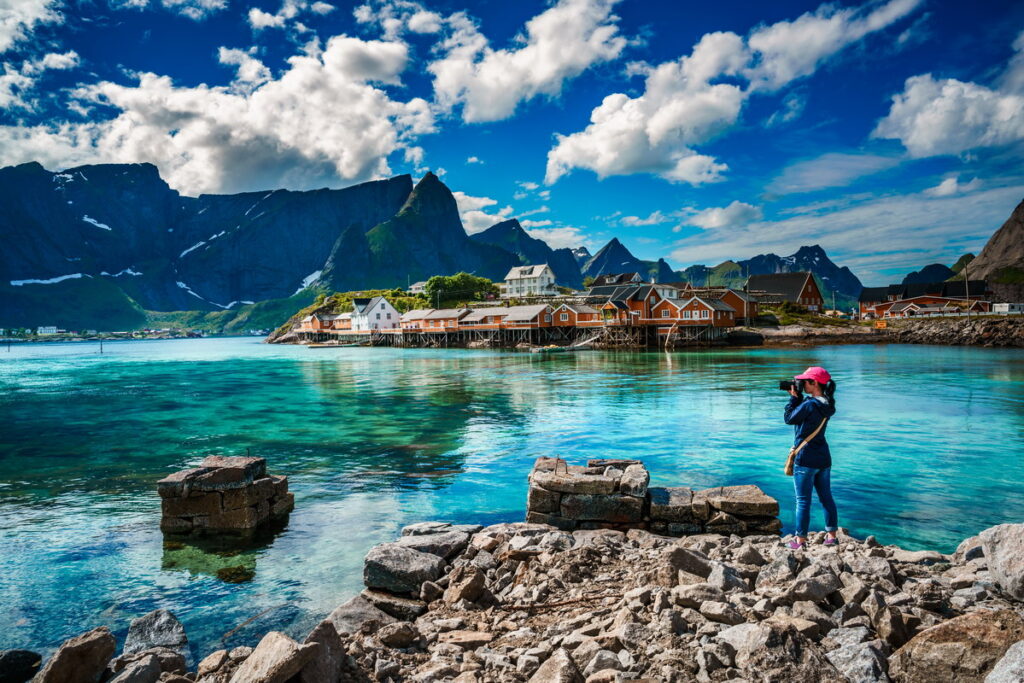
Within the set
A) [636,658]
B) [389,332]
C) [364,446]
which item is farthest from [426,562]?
[389,332]

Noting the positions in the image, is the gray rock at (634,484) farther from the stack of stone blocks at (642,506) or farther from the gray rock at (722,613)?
the gray rock at (722,613)

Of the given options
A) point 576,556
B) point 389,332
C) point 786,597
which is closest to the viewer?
point 786,597

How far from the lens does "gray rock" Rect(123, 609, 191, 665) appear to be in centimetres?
682

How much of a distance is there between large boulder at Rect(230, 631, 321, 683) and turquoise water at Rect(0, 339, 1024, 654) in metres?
2.88

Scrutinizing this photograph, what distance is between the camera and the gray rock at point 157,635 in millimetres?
6816

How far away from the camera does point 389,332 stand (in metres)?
135

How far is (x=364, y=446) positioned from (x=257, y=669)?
53.5 ft

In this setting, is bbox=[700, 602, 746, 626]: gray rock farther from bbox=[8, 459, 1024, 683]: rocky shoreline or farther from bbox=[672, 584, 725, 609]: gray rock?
bbox=[672, 584, 725, 609]: gray rock

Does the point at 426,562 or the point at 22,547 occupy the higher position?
the point at 426,562

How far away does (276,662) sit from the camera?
4867 mm

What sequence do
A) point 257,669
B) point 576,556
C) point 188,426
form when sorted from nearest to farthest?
point 257,669, point 576,556, point 188,426

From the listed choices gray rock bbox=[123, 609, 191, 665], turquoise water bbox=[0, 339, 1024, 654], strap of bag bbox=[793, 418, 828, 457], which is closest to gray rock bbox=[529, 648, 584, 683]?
turquoise water bbox=[0, 339, 1024, 654]

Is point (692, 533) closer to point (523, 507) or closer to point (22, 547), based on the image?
point (523, 507)

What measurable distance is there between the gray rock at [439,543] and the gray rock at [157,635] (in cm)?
318
